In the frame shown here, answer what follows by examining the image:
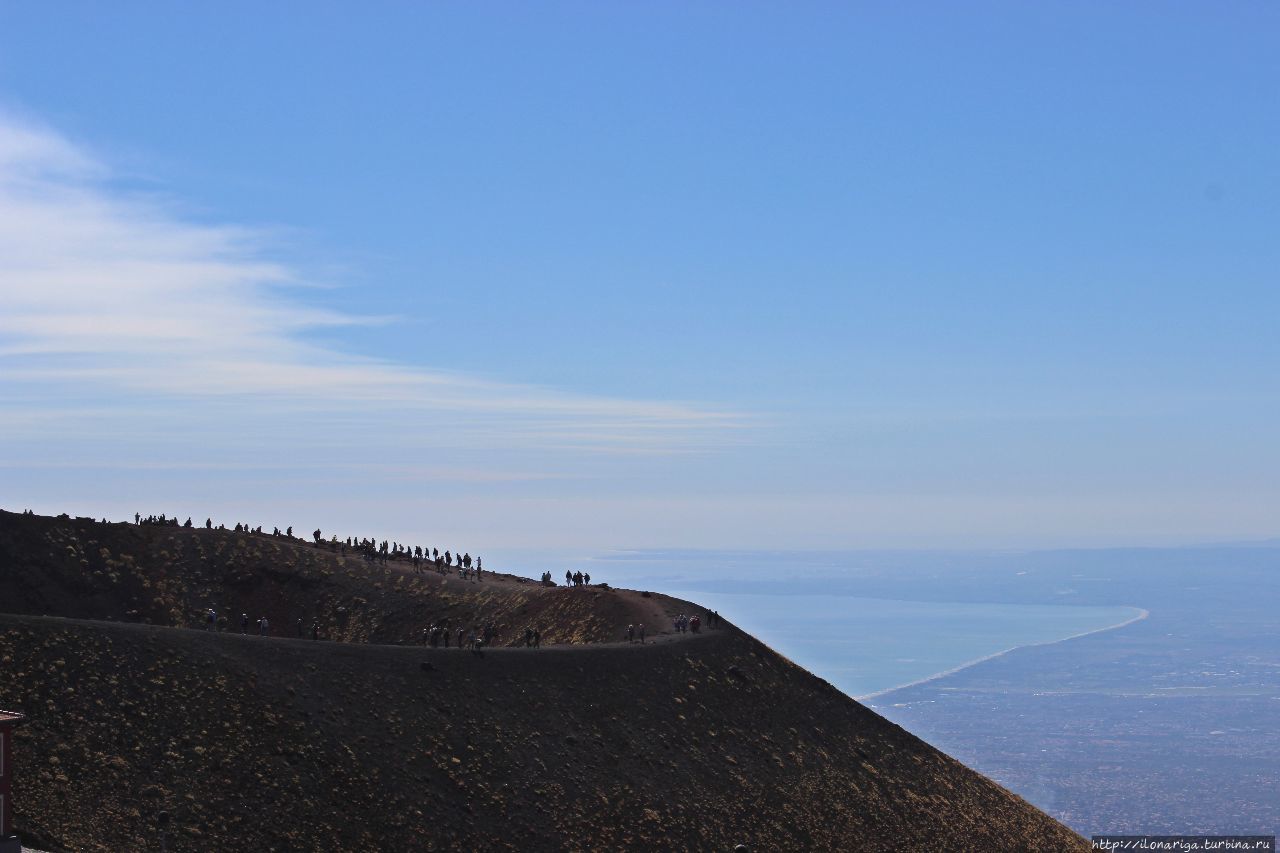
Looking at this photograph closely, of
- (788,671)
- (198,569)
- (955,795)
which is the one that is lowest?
(955,795)

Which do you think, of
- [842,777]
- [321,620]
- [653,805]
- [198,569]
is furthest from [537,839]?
[198,569]

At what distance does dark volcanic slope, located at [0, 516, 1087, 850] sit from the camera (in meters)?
53.4

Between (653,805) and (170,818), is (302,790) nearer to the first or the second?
(170,818)

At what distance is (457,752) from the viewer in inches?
2499

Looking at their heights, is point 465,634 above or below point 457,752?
above

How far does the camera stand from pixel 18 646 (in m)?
59.2

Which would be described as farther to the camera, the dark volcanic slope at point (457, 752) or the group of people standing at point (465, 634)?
the group of people standing at point (465, 634)

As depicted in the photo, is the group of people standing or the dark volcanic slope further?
the group of people standing

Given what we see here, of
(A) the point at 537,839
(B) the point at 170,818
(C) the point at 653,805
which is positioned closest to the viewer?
(B) the point at 170,818

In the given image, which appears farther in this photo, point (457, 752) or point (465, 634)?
point (465, 634)

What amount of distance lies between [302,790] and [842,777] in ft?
104

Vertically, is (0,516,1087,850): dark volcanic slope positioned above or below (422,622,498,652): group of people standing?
below

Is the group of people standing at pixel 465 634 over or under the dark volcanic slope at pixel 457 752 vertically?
over

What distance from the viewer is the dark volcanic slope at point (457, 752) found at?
53.4 meters
